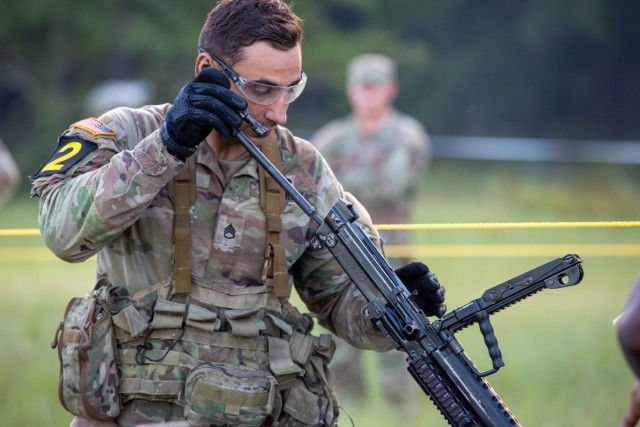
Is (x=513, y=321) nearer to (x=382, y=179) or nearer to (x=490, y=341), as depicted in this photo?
(x=382, y=179)

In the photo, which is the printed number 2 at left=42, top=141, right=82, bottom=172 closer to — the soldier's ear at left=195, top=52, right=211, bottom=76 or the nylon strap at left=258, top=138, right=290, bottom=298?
the soldier's ear at left=195, top=52, right=211, bottom=76

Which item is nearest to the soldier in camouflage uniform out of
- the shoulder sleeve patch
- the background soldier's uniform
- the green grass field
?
the shoulder sleeve patch

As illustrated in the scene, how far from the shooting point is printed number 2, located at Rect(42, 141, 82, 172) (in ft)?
10.8

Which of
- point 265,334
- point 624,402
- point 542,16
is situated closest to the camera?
point 265,334

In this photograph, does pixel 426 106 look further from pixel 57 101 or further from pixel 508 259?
pixel 508 259

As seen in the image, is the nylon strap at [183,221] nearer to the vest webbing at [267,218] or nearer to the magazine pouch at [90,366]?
the vest webbing at [267,218]

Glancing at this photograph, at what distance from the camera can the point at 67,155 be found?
3.31 metres

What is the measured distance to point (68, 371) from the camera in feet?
10.8

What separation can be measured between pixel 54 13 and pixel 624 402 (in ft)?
61.6

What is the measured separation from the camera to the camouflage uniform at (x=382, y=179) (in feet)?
24.1

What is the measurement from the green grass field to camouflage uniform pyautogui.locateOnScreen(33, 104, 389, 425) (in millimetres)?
1742

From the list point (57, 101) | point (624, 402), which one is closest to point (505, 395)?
point (624, 402)

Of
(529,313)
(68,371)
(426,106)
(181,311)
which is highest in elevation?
(426,106)

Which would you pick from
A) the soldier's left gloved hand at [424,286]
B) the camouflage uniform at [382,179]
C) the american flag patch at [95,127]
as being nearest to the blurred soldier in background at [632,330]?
the soldier's left gloved hand at [424,286]
